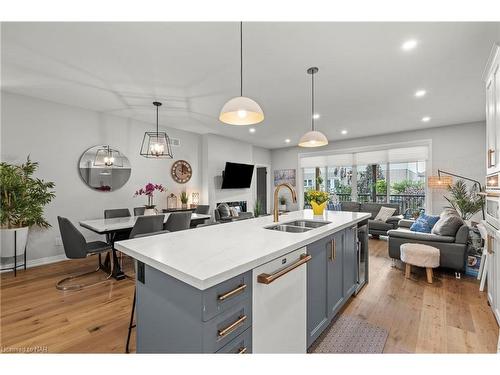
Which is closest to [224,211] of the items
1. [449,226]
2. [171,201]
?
[171,201]

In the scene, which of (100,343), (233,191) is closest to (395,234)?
(100,343)

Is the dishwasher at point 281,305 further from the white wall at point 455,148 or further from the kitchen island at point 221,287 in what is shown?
the white wall at point 455,148

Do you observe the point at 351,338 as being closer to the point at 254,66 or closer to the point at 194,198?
the point at 254,66

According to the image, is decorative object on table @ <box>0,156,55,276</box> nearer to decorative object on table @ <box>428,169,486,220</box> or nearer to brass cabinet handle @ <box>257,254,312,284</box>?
brass cabinet handle @ <box>257,254,312,284</box>

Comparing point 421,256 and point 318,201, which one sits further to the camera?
point 421,256

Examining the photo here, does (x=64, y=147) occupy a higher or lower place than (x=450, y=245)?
higher

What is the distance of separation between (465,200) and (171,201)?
6.17 meters

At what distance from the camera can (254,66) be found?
8.95 feet

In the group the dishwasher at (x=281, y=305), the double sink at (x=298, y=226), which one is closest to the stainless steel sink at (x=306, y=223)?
the double sink at (x=298, y=226)

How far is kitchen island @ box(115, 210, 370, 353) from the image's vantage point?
0.98 m

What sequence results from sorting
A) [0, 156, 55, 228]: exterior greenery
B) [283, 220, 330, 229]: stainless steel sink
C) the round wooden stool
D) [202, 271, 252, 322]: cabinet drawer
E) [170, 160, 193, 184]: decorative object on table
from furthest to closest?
[170, 160, 193, 184]: decorative object on table → [0, 156, 55, 228]: exterior greenery → the round wooden stool → [283, 220, 330, 229]: stainless steel sink → [202, 271, 252, 322]: cabinet drawer

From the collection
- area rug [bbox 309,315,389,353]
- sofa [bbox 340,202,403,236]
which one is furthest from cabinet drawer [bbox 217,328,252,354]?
sofa [bbox 340,202,403,236]

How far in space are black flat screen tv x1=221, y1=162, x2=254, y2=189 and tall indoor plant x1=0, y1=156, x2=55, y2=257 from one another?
145 inches

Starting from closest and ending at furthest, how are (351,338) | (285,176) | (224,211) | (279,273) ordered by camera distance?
(279,273) < (351,338) < (224,211) < (285,176)
